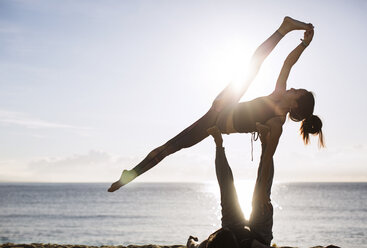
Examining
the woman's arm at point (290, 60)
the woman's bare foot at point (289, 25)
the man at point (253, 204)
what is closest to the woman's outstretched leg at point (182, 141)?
the man at point (253, 204)

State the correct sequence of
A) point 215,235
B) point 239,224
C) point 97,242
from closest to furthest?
point 215,235 → point 239,224 → point 97,242

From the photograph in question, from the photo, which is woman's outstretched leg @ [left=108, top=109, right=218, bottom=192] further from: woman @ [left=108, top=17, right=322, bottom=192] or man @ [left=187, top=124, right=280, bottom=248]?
man @ [left=187, top=124, right=280, bottom=248]

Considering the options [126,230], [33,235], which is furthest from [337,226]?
[33,235]

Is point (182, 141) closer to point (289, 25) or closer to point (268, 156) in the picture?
point (268, 156)

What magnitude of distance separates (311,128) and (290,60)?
0.94 m

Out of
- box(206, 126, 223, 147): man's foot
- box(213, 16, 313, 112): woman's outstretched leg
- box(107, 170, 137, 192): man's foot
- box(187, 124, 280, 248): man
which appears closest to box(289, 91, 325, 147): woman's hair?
box(187, 124, 280, 248): man

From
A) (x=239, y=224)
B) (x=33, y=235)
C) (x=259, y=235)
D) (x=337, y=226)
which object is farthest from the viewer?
(x=337, y=226)

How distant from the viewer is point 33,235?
24359mm

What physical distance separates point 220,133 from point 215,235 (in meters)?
1.49

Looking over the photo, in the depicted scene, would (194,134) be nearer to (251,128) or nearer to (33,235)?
(251,128)

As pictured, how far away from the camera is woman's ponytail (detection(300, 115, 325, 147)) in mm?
5422

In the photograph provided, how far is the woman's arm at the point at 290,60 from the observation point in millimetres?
5625

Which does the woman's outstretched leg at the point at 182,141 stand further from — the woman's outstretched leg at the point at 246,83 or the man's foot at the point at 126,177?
the woman's outstretched leg at the point at 246,83

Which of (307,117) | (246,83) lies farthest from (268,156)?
(246,83)
